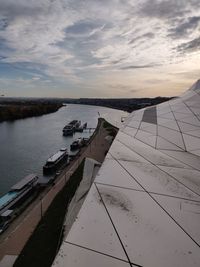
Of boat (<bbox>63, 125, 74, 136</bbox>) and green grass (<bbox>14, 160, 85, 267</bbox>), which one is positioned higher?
green grass (<bbox>14, 160, 85, 267</bbox>)

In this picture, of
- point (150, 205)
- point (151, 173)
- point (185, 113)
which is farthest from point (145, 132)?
point (150, 205)

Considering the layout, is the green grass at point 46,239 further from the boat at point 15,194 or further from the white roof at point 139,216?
the white roof at point 139,216

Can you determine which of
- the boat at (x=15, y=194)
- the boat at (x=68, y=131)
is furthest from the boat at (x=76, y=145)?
the boat at (x=15, y=194)

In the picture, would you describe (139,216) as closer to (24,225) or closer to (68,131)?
(24,225)

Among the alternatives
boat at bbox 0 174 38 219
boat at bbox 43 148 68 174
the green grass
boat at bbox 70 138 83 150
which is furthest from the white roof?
boat at bbox 70 138 83 150

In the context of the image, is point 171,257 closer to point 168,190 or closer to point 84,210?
point 84,210

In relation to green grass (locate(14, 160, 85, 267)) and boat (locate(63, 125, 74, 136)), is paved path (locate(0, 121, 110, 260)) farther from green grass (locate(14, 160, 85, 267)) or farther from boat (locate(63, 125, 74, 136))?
boat (locate(63, 125, 74, 136))

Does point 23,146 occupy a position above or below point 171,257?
below
